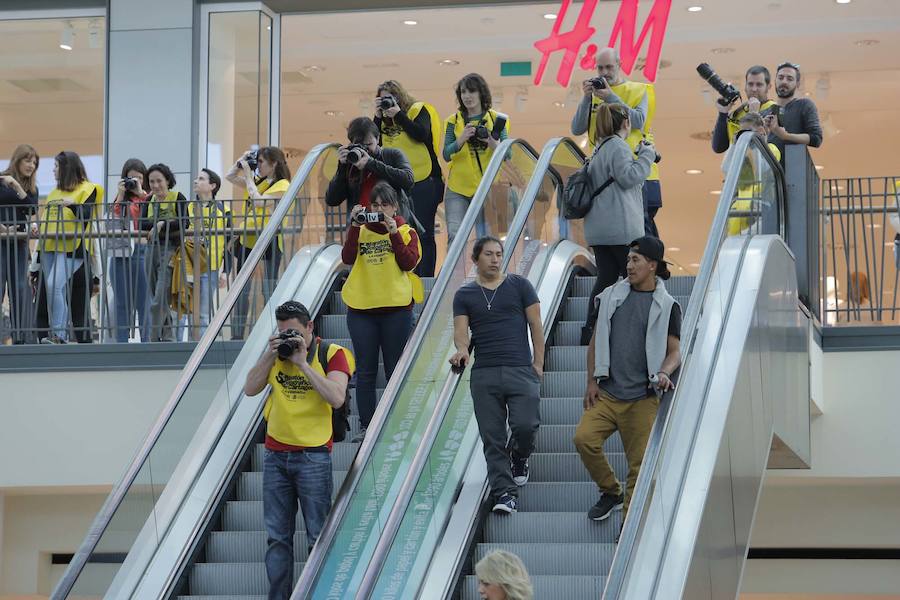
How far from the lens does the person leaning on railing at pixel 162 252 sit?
1053cm

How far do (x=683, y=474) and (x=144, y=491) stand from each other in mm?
2668

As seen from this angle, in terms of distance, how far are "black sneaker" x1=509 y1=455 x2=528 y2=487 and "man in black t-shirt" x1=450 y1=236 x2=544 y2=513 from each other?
0.38 ft

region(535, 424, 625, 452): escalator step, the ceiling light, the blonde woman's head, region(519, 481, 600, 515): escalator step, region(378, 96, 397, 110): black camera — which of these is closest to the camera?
the blonde woman's head

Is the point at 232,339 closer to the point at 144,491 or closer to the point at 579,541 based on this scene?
the point at 144,491

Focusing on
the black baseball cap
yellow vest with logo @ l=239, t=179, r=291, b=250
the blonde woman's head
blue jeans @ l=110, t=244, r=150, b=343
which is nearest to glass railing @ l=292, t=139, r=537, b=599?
the black baseball cap

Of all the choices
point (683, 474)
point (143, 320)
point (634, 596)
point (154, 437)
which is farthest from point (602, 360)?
point (143, 320)

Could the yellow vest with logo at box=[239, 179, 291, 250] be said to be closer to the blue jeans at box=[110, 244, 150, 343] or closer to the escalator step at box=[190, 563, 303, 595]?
the blue jeans at box=[110, 244, 150, 343]

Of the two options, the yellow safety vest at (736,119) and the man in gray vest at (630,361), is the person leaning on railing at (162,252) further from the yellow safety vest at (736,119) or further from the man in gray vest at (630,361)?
the man in gray vest at (630,361)

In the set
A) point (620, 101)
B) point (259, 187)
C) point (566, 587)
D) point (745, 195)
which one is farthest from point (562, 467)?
point (259, 187)

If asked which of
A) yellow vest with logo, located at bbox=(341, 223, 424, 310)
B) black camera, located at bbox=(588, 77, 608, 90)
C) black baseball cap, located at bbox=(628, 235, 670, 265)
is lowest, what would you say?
yellow vest with logo, located at bbox=(341, 223, 424, 310)

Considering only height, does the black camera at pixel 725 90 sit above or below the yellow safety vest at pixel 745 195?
above

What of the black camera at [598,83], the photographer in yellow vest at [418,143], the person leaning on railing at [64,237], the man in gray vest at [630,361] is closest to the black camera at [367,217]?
the man in gray vest at [630,361]

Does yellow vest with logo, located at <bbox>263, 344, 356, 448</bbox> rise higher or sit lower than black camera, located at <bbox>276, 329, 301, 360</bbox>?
lower

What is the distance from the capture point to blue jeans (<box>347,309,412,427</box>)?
8.09 m
